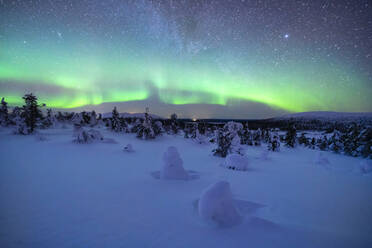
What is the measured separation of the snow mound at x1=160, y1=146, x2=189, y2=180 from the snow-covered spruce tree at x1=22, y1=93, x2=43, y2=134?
2509 centimetres

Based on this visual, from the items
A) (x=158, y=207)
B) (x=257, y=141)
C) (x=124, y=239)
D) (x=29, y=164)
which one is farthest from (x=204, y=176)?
(x=257, y=141)

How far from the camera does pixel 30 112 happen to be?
21.9 metres

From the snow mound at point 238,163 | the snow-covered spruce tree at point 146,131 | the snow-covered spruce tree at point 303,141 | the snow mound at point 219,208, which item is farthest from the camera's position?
the snow-covered spruce tree at point 303,141

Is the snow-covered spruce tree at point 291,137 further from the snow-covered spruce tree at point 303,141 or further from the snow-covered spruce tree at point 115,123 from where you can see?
the snow-covered spruce tree at point 115,123

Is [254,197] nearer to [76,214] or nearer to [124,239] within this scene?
[124,239]

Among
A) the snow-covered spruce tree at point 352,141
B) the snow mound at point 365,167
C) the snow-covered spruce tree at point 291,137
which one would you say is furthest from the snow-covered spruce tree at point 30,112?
the snow-covered spruce tree at point 352,141

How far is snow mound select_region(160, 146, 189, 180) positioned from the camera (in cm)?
719

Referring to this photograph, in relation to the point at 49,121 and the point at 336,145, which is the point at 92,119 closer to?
the point at 49,121

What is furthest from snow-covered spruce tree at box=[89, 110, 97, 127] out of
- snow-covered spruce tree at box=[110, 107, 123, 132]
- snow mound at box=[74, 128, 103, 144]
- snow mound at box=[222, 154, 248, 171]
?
snow mound at box=[222, 154, 248, 171]

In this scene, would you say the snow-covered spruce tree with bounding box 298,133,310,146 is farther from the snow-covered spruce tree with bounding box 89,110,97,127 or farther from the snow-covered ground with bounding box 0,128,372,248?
the snow-covered spruce tree with bounding box 89,110,97,127

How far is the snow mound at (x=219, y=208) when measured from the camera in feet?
12.3

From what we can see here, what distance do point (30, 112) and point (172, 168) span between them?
89.2 feet

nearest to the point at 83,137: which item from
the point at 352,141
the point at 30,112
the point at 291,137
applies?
the point at 30,112

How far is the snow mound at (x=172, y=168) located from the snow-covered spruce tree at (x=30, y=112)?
25.1 metres
